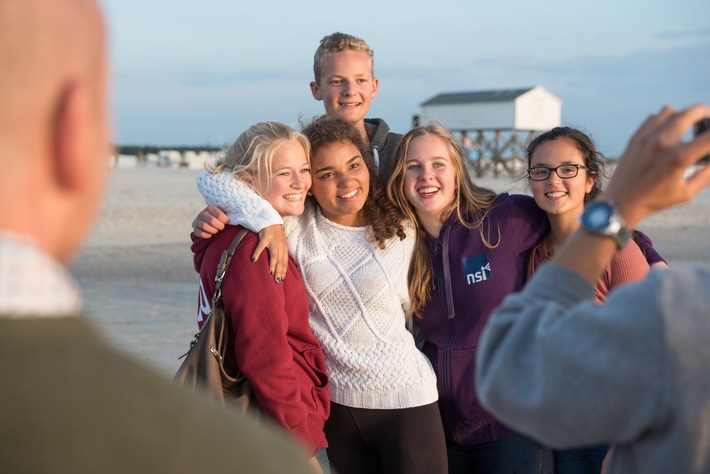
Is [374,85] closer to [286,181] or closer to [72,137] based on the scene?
[286,181]

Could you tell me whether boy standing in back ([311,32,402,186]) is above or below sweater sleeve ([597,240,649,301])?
above

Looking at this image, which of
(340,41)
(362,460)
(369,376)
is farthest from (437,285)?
(340,41)

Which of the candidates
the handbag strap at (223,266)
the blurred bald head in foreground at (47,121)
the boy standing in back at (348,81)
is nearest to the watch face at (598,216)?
the blurred bald head in foreground at (47,121)

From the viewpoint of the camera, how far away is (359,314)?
3.75 metres

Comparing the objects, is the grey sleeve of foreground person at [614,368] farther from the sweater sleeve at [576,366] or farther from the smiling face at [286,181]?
the smiling face at [286,181]

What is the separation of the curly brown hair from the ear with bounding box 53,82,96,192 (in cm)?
293

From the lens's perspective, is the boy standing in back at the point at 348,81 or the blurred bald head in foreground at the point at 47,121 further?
the boy standing in back at the point at 348,81

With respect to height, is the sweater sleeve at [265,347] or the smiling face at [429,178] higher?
the smiling face at [429,178]

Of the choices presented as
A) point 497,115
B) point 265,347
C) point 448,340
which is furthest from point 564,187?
point 497,115

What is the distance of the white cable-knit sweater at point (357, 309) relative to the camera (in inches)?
145

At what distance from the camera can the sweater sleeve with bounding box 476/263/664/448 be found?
143 cm

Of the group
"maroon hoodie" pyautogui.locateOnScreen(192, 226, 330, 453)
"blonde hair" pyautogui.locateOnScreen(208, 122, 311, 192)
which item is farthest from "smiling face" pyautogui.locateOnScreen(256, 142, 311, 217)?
"maroon hoodie" pyautogui.locateOnScreen(192, 226, 330, 453)

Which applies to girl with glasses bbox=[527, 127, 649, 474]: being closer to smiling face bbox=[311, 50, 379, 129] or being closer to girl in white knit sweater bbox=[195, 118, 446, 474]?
girl in white knit sweater bbox=[195, 118, 446, 474]

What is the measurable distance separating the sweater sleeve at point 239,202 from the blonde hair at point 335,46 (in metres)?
1.76
